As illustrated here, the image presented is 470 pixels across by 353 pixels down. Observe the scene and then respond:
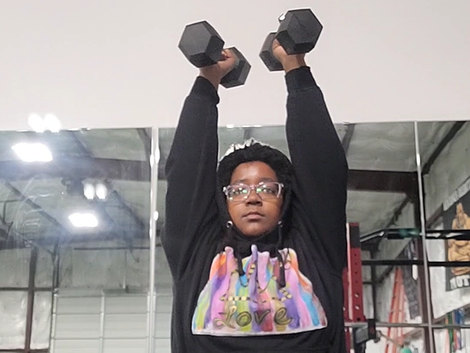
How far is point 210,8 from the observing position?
1568 millimetres

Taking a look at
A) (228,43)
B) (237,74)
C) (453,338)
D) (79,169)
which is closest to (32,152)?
(79,169)

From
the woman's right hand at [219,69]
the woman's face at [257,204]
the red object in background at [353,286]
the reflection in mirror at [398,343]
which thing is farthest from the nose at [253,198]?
the reflection in mirror at [398,343]

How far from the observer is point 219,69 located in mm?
843

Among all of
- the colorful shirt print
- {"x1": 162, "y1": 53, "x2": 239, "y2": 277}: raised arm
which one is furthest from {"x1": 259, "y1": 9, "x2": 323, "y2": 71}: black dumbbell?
the colorful shirt print

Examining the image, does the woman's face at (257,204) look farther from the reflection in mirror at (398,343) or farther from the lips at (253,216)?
the reflection in mirror at (398,343)

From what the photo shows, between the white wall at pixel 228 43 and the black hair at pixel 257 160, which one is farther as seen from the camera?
the white wall at pixel 228 43

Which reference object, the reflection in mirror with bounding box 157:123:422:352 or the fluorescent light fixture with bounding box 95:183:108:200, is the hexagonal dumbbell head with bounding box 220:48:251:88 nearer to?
the reflection in mirror with bounding box 157:123:422:352

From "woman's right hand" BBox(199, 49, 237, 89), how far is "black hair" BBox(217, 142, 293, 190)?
0.10 m

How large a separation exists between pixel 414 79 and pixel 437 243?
1.28ft

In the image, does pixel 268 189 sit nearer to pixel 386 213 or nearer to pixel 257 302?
pixel 257 302

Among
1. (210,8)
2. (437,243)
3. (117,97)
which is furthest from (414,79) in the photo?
(117,97)

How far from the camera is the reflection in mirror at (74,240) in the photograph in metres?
1.37

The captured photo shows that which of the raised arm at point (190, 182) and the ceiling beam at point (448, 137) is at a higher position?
the ceiling beam at point (448, 137)

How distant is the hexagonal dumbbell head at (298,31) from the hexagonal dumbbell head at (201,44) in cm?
8
